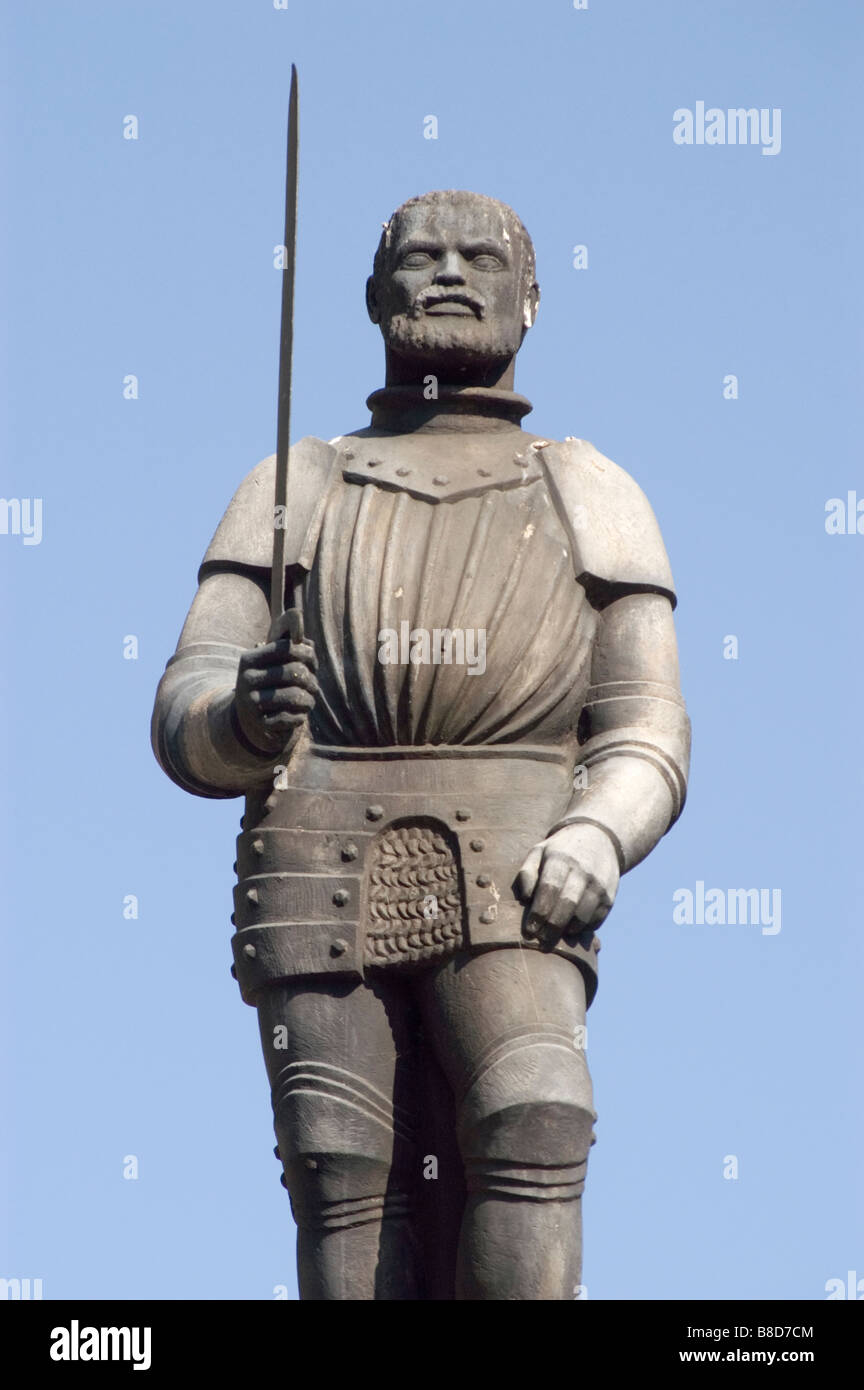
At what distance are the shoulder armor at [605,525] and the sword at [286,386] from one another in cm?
115

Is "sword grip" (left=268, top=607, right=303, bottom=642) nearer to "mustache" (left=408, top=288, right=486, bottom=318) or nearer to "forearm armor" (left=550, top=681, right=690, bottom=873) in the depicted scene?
"forearm armor" (left=550, top=681, right=690, bottom=873)

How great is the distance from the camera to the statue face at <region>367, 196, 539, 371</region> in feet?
48.5

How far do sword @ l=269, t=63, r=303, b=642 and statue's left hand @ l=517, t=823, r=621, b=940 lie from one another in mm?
1171

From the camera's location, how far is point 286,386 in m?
13.7

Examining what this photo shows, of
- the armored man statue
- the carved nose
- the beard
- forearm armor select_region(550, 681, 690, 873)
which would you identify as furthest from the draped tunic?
A: the carved nose

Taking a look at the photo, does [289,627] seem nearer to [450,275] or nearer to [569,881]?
[569,881]

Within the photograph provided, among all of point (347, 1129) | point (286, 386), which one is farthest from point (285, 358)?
point (347, 1129)

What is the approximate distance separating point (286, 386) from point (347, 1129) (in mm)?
2598

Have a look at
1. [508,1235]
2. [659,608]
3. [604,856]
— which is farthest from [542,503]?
[508,1235]
